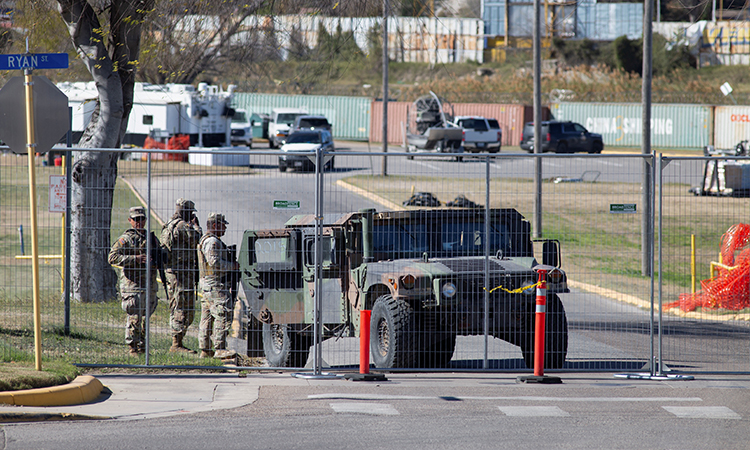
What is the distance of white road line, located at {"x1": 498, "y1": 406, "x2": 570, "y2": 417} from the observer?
23.6 feet

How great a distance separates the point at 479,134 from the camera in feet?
146

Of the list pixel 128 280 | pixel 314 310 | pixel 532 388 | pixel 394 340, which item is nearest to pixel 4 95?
pixel 128 280

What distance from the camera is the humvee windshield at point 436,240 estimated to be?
9.00 metres

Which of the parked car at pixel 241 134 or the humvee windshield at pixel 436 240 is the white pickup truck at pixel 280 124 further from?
the humvee windshield at pixel 436 240

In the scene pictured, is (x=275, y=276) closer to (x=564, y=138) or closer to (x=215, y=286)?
(x=215, y=286)

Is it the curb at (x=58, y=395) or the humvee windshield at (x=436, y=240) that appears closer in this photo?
the curb at (x=58, y=395)

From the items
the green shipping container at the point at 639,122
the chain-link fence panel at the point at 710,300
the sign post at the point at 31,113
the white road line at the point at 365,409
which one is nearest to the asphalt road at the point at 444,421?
the white road line at the point at 365,409

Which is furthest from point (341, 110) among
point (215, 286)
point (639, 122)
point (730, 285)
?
point (215, 286)

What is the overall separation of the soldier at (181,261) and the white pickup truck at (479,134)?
35403 millimetres

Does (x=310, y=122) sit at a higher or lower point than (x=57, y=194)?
higher

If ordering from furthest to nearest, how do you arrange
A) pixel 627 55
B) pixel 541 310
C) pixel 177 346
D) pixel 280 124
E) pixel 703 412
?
pixel 627 55 < pixel 280 124 < pixel 177 346 < pixel 541 310 < pixel 703 412

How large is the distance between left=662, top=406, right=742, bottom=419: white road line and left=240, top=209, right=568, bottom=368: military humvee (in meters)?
1.71

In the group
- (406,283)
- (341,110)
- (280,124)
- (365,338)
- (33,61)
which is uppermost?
(341,110)

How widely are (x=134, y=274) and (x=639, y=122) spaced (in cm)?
4777
